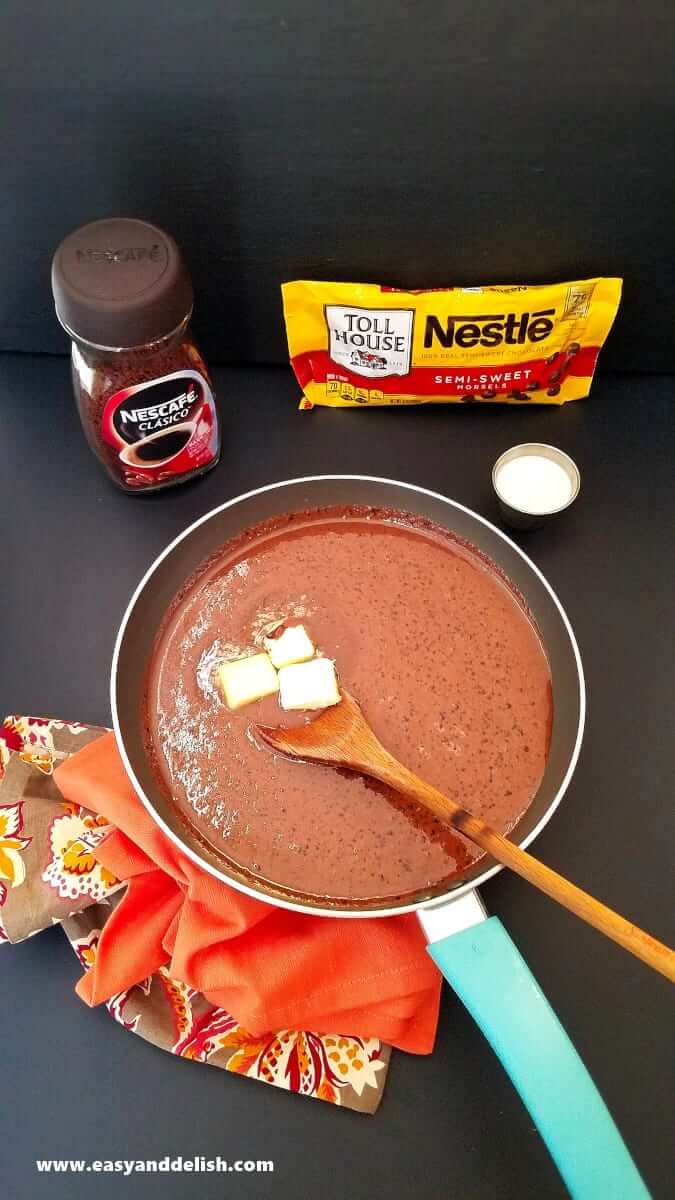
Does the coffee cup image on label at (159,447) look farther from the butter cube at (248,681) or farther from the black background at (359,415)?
the butter cube at (248,681)

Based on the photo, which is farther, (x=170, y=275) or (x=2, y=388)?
(x=2, y=388)

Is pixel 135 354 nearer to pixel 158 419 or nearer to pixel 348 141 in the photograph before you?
pixel 158 419

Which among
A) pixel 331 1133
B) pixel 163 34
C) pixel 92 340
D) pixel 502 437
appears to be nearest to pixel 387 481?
pixel 502 437

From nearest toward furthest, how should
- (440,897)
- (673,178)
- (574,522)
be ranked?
1. (440,897)
2. (673,178)
3. (574,522)

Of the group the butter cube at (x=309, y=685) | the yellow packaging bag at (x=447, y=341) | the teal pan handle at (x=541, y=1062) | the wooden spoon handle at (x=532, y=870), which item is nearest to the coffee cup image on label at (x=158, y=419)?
the yellow packaging bag at (x=447, y=341)

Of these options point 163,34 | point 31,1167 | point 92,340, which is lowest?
point 31,1167

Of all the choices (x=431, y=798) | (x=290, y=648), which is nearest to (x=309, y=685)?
(x=290, y=648)

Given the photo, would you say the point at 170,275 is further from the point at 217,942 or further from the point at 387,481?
the point at 217,942
